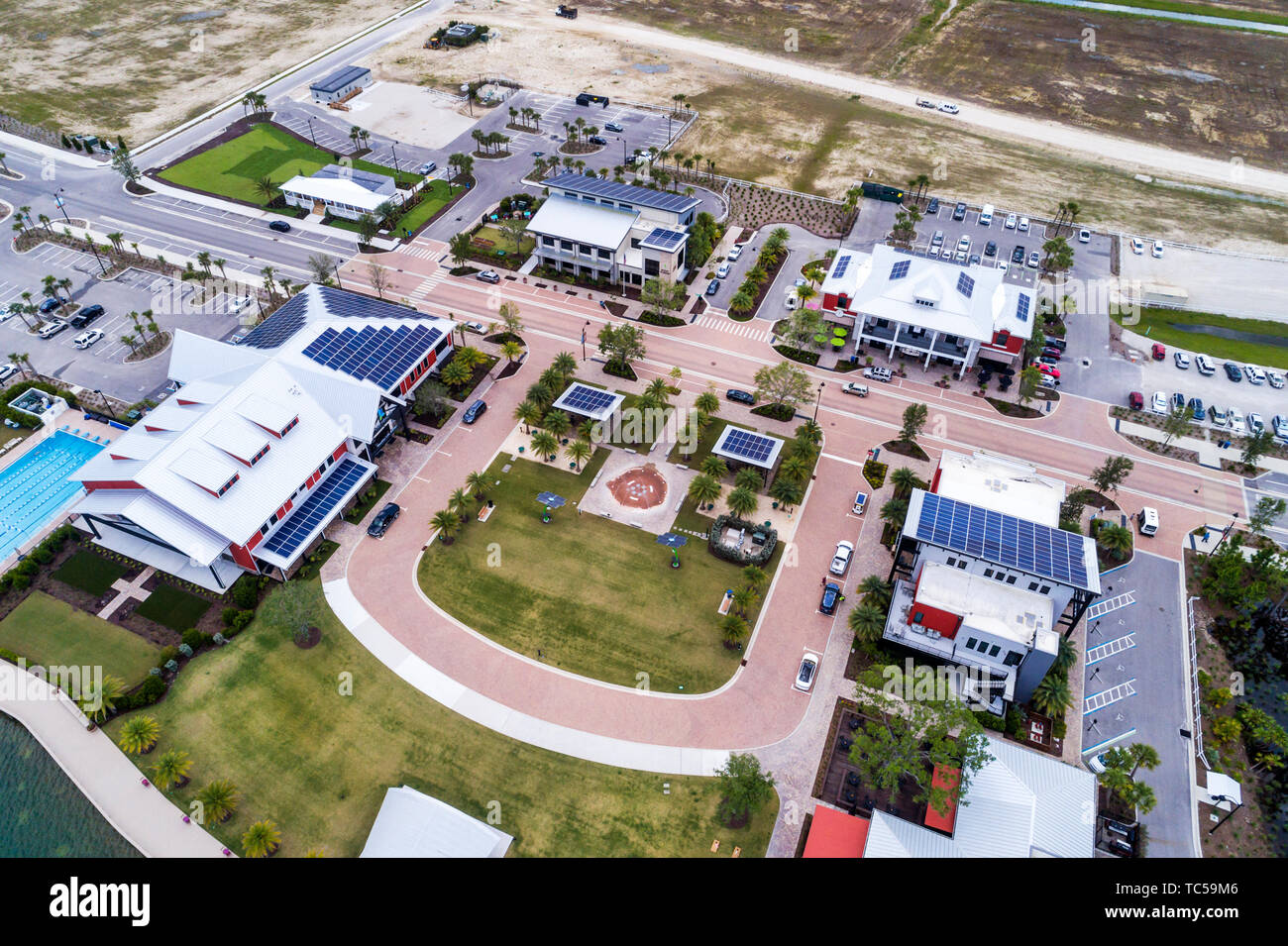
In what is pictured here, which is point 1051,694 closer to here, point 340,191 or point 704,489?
point 704,489

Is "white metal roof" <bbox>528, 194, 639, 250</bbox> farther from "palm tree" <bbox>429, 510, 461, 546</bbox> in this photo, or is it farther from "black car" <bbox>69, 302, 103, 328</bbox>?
"black car" <bbox>69, 302, 103, 328</bbox>

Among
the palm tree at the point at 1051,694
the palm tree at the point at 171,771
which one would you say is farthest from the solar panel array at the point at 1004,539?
the palm tree at the point at 171,771

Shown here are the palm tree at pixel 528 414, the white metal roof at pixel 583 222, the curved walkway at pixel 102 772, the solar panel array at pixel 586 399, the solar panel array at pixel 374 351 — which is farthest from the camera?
the white metal roof at pixel 583 222

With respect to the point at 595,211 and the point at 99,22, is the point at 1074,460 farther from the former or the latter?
the point at 99,22

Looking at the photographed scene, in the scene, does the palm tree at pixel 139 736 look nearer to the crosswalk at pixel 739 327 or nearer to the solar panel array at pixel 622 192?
the crosswalk at pixel 739 327

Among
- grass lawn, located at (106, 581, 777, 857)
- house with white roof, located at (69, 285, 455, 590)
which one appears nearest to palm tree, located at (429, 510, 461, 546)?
house with white roof, located at (69, 285, 455, 590)
